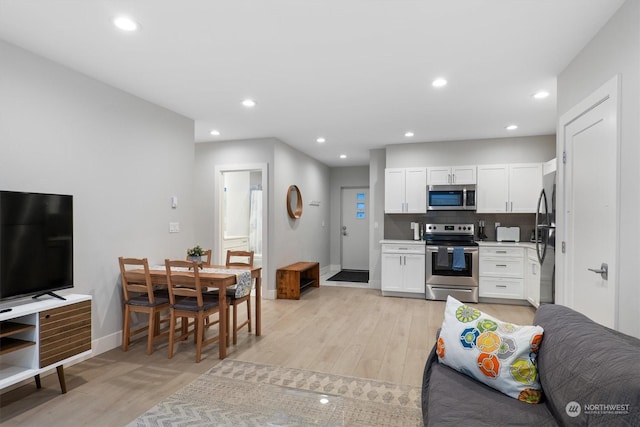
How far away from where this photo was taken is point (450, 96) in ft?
12.1

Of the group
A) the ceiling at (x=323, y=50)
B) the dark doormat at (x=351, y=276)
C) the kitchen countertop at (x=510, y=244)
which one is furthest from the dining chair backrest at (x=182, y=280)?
the dark doormat at (x=351, y=276)

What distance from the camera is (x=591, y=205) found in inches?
96.4

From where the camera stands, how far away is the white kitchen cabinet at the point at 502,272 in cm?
515

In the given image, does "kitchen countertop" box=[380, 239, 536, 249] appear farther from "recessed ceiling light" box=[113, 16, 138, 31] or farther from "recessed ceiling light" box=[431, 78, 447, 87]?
"recessed ceiling light" box=[113, 16, 138, 31]

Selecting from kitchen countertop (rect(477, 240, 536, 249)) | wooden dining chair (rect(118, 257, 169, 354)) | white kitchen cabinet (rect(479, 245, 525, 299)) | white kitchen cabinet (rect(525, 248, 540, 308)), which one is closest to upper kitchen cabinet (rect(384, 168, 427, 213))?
kitchen countertop (rect(477, 240, 536, 249))

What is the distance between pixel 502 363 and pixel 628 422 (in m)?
0.68

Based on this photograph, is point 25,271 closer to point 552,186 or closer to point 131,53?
point 131,53

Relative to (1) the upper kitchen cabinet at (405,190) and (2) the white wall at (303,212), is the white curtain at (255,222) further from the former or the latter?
(1) the upper kitchen cabinet at (405,190)

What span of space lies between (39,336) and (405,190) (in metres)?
4.97

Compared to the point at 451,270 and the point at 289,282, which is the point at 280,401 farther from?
the point at 451,270

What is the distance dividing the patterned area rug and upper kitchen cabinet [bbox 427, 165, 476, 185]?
147 inches

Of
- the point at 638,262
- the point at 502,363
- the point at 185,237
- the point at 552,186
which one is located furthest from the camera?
the point at 185,237

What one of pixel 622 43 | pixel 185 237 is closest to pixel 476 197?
pixel 622 43

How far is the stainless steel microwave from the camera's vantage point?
5.50 m
